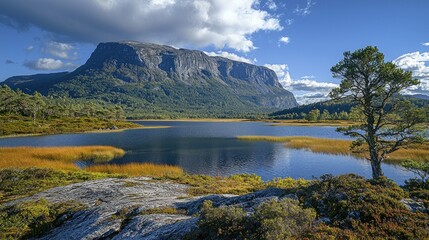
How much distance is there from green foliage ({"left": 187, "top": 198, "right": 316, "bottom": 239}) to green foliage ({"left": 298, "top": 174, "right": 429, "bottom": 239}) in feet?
2.20

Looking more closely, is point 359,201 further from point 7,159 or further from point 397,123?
point 7,159

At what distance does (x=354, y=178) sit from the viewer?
42.6ft

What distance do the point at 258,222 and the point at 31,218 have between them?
47.1ft

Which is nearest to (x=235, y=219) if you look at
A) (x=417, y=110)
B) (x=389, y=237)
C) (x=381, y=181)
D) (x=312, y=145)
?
(x=389, y=237)

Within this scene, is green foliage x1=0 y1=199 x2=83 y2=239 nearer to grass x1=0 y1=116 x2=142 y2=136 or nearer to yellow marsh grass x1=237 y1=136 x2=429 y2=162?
yellow marsh grass x1=237 y1=136 x2=429 y2=162

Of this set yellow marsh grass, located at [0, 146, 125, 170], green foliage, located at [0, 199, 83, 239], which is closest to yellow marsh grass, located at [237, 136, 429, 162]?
green foliage, located at [0, 199, 83, 239]

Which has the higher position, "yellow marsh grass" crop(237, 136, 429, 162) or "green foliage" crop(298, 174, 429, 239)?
"green foliage" crop(298, 174, 429, 239)

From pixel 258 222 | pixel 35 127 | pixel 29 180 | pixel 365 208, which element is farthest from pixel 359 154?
pixel 35 127

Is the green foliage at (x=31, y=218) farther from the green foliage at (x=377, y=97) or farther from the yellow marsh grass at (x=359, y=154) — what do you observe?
the yellow marsh grass at (x=359, y=154)

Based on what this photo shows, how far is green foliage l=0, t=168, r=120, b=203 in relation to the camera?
24169 mm

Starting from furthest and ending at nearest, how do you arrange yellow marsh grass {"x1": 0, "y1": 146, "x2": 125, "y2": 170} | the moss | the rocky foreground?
1. yellow marsh grass {"x1": 0, "y1": 146, "x2": 125, "y2": 170}
2. the moss
3. the rocky foreground

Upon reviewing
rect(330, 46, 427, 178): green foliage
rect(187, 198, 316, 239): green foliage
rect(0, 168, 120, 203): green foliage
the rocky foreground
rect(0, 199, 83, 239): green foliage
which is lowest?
rect(0, 168, 120, 203): green foliage

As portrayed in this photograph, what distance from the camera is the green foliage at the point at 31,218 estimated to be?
50.9 ft

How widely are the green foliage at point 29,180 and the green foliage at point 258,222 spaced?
787 inches
